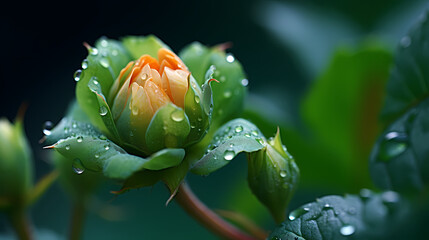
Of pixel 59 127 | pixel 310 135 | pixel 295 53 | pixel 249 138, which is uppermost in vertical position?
→ pixel 295 53

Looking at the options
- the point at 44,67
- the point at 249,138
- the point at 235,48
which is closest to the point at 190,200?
the point at 249,138

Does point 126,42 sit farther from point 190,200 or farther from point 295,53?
point 295,53

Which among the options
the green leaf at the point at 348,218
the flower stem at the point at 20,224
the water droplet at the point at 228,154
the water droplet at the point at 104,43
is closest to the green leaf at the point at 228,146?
the water droplet at the point at 228,154

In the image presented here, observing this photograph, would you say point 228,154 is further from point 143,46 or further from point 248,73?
point 248,73

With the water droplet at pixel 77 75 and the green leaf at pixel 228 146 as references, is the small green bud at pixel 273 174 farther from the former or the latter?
the water droplet at pixel 77 75

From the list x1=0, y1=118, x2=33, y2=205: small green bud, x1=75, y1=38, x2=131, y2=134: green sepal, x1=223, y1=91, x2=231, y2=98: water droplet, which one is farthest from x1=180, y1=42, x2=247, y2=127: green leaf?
x1=0, y1=118, x2=33, y2=205: small green bud
